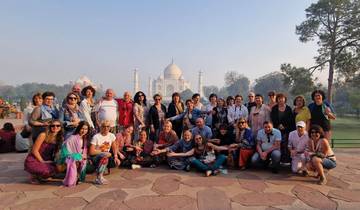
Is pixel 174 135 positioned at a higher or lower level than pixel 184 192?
higher

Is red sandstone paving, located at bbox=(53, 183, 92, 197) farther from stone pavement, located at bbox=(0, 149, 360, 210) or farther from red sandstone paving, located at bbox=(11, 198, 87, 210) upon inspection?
red sandstone paving, located at bbox=(11, 198, 87, 210)

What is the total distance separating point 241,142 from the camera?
4852 mm

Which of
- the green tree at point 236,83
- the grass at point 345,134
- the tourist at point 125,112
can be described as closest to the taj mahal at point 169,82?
the green tree at point 236,83

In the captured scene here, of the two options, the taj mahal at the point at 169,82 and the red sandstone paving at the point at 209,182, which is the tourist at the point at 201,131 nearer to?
the red sandstone paving at the point at 209,182

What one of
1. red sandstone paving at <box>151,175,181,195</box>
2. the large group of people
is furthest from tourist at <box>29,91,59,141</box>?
red sandstone paving at <box>151,175,181,195</box>

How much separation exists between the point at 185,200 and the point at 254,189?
1057 millimetres

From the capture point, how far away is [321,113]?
4730 millimetres

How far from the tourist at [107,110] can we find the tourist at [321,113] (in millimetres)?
3535

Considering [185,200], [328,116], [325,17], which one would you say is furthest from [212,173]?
[325,17]

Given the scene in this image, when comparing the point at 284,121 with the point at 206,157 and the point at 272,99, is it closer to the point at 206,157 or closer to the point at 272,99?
the point at 272,99

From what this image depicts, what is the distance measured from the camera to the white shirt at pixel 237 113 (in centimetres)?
536

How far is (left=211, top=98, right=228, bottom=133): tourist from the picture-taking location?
5562mm

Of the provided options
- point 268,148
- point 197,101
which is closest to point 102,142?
point 197,101

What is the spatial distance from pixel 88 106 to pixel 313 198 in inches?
148
